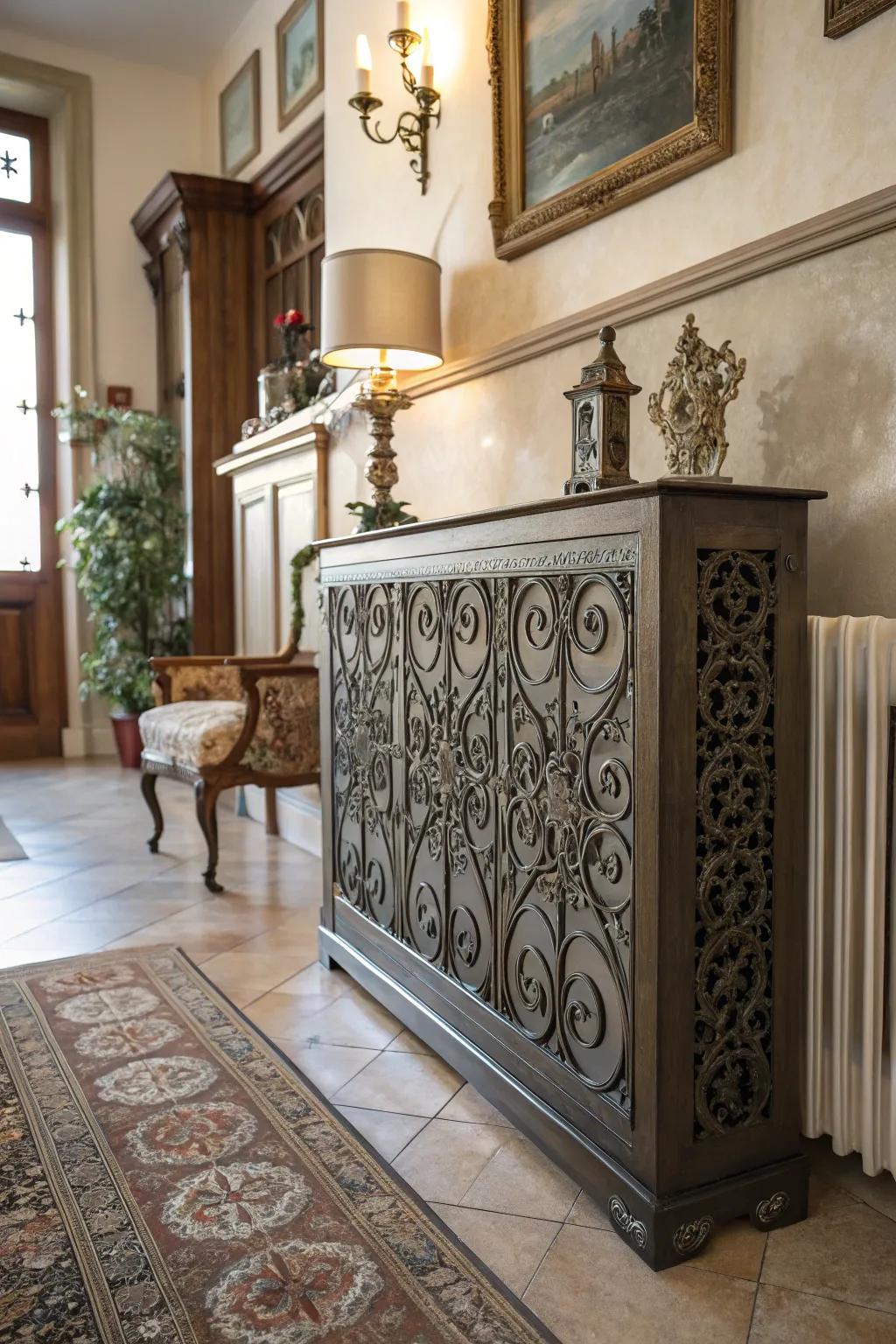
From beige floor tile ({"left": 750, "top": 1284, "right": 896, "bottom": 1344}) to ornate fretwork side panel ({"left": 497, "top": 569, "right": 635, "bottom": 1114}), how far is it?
0.93 ft

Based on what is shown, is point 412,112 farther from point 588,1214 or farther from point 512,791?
point 588,1214

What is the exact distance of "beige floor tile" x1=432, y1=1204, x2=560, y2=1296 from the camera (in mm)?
1355

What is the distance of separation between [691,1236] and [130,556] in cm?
486

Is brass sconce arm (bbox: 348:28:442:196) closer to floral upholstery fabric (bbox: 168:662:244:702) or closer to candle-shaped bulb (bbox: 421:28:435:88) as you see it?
candle-shaped bulb (bbox: 421:28:435:88)

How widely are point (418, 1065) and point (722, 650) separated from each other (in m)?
1.10

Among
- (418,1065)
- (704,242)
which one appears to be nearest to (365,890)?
(418,1065)

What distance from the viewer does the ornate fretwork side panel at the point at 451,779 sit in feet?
5.80

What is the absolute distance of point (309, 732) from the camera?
3582 mm

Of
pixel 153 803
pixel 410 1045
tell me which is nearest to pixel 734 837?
pixel 410 1045

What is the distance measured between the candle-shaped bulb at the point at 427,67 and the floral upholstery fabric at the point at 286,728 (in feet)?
6.02

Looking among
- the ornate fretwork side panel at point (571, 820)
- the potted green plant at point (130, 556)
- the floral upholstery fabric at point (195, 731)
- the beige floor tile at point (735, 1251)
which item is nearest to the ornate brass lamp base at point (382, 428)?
the floral upholstery fabric at point (195, 731)

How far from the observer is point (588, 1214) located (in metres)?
1.48

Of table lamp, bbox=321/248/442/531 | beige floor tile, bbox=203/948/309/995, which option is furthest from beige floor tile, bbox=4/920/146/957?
table lamp, bbox=321/248/442/531

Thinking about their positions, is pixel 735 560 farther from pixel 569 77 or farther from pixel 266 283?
pixel 266 283
